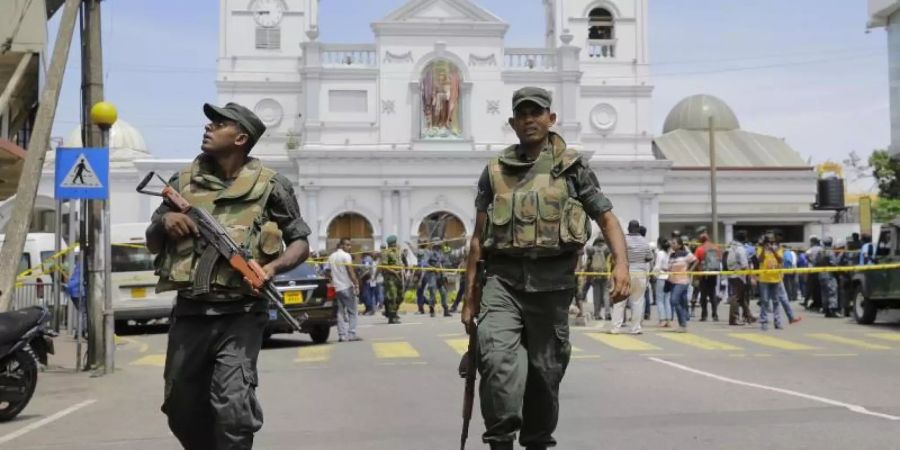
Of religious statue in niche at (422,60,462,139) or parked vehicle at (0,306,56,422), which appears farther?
religious statue in niche at (422,60,462,139)

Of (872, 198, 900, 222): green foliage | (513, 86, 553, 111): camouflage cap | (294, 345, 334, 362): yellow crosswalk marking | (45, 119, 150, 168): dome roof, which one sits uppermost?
(45, 119, 150, 168): dome roof

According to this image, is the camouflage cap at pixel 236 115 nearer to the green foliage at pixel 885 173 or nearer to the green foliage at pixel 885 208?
the green foliage at pixel 885 208

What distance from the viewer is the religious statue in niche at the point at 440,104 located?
53250 mm

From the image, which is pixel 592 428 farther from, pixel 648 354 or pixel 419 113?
pixel 419 113

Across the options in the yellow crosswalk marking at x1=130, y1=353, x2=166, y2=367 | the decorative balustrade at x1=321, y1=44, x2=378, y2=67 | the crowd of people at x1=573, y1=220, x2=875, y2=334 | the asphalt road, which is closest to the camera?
the asphalt road

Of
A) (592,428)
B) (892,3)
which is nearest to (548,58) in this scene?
(892,3)

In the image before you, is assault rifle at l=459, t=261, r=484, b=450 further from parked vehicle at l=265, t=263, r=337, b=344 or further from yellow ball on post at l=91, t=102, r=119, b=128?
parked vehicle at l=265, t=263, r=337, b=344

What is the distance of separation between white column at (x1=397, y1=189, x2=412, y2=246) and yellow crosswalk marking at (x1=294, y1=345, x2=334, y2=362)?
1374 inches

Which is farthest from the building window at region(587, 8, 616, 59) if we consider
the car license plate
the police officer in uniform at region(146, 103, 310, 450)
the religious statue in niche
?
A: the police officer in uniform at region(146, 103, 310, 450)

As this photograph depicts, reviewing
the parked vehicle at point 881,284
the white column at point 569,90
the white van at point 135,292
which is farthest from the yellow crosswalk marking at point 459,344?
the white column at point 569,90

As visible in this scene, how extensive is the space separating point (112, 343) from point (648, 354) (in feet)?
22.0

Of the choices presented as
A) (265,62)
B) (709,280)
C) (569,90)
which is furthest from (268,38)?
(709,280)

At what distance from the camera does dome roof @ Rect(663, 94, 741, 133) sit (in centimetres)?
7425

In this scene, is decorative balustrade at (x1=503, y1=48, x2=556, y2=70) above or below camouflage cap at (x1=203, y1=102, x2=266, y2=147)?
above
